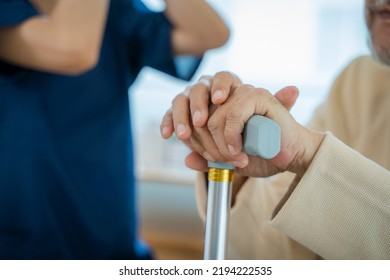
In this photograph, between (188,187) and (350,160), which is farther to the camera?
(188,187)

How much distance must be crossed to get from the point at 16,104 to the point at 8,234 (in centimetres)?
16

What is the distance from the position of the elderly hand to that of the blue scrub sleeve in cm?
33

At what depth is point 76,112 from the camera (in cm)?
68

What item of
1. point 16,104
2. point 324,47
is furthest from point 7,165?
point 324,47

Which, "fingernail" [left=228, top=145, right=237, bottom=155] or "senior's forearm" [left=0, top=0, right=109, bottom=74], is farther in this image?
"senior's forearm" [left=0, top=0, right=109, bottom=74]

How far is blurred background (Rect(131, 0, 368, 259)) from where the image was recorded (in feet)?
4.25

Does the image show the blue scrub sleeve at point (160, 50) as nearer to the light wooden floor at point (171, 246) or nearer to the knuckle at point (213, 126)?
the knuckle at point (213, 126)

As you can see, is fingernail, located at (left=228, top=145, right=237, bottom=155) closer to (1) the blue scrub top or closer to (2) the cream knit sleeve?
(2) the cream knit sleeve

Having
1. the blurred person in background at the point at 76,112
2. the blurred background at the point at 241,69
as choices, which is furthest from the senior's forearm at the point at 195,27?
the blurred background at the point at 241,69

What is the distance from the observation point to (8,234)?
622mm

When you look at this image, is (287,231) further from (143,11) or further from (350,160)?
(143,11)

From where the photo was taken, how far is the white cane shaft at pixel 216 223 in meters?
0.36

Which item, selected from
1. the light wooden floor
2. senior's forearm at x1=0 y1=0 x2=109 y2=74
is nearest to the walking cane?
senior's forearm at x1=0 y1=0 x2=109 y2=74
